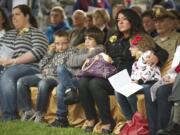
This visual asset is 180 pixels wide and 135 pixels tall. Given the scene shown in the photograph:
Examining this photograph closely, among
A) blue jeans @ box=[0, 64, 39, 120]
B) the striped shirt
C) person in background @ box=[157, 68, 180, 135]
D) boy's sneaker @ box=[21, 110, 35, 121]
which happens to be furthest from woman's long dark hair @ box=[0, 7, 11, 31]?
person in background @ box=[157, 68, 180, 135]

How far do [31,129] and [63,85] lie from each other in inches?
26.6

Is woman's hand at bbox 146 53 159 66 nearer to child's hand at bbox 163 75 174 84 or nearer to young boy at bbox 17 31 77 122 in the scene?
child's hand at bbox 163 75 174 84

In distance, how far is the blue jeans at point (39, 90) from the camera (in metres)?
8.84

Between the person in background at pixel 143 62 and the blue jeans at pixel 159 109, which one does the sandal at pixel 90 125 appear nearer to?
the person in background at pixel 143 62

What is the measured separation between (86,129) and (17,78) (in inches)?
55.7

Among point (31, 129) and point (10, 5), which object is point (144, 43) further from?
point (10, 5)

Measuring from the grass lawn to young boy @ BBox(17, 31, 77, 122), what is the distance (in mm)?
310

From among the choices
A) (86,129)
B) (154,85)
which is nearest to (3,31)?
(86,129)

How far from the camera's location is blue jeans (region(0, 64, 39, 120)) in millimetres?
9094

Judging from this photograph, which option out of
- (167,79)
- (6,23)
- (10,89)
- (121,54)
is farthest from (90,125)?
(6,23)

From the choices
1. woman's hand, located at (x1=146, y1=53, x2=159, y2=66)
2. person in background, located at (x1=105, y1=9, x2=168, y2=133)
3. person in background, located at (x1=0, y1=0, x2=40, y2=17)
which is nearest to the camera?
woman's hand, located at (x1=146, y1=53, x2=159, y2=66)

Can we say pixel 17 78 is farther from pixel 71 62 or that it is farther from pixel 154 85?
pixel 154 85

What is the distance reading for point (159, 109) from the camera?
24.1ft

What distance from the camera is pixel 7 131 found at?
817 centimetres
